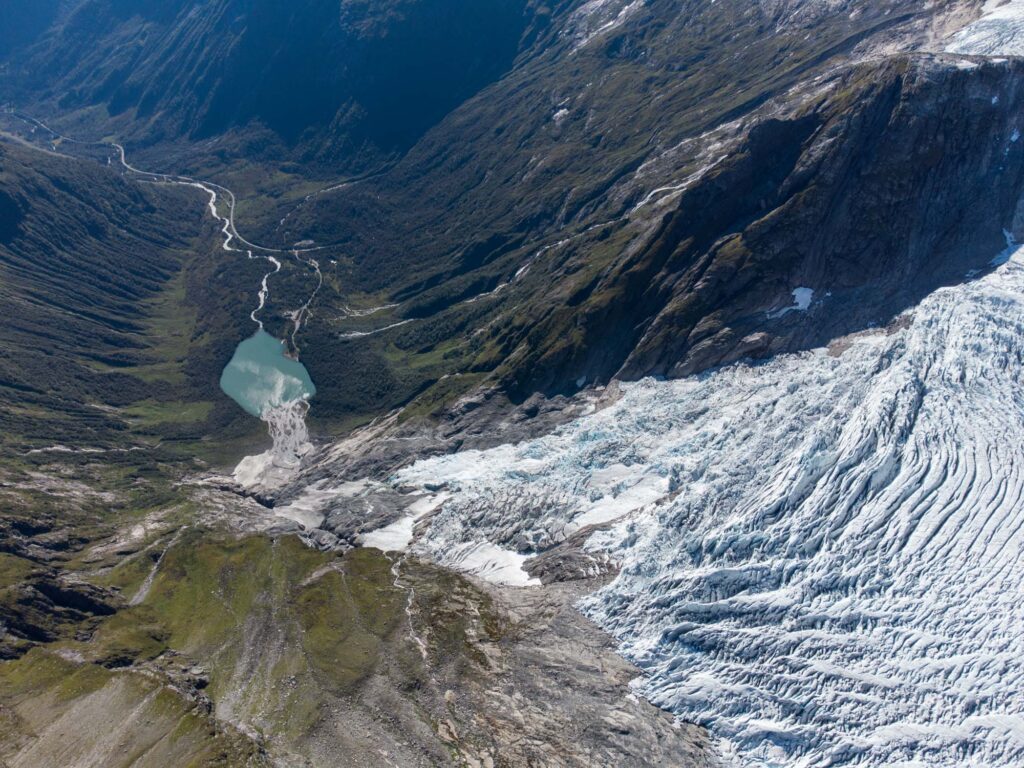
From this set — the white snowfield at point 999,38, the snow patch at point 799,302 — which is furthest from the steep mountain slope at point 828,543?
the white snowfield at point 999,38

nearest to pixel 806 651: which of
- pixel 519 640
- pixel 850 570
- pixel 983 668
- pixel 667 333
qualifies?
pixel 850 570

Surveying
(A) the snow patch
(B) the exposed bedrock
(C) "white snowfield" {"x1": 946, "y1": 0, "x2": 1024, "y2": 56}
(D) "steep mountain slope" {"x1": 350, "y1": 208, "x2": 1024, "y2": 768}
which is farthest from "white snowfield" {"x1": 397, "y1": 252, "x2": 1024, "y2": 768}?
(C) "white snowfield" {"x1": 946, "y1": 0, "x2": 1024, "y2": 56}

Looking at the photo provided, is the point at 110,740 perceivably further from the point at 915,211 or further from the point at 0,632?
the point at 915,211

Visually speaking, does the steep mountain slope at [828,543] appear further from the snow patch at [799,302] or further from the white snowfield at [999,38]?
the white snowfield at [999,38]

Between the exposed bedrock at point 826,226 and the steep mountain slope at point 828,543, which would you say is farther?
the exposed bedrock at point 826,226

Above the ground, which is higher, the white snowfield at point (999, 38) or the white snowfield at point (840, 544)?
the white snowfield at point (999, 38)

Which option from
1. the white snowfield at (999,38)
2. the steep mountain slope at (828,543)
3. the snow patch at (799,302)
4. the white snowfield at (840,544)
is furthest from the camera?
the white snowfield at (999,38)

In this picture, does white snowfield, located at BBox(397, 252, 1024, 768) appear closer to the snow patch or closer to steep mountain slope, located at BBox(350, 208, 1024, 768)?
steep mountain slope, located at BBox(350, 208, 1024, 768)

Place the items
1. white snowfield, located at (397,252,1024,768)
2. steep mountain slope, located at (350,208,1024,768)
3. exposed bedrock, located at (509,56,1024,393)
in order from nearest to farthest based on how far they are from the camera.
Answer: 1. white snowfield, located at (397,252,1024,768)
2. steep mountain slope, located at (350,208,1024,768)
3. exposed bedrock, located at (509,56,1024,393)

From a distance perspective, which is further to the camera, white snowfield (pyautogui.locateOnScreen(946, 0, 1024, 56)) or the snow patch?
white snowfield (pyautogui.locateOnScreen(946, 0, 1024, 56))
